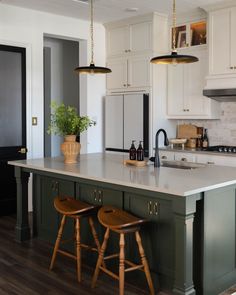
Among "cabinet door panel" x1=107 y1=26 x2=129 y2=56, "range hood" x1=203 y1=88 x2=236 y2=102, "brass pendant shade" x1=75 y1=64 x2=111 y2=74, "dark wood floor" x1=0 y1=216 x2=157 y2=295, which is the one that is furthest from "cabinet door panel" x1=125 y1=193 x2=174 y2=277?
"cabinet door panel" x1=107 y1=26 x2=129 y2=56

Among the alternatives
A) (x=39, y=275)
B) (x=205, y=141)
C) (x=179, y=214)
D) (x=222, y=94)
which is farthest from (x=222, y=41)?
(x=39, y=275)

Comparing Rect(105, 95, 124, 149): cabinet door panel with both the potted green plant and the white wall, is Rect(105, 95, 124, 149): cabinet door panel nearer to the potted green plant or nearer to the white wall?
the white wall

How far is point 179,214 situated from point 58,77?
5226mm

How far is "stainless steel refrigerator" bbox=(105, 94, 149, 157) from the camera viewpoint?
573cm

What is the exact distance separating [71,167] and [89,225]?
56 centimetres

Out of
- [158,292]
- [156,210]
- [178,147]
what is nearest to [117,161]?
[156,210]

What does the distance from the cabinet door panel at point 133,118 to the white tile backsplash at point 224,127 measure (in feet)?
3.11

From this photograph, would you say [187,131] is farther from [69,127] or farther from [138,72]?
[69,127]

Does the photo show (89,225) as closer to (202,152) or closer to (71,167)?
(71,167)

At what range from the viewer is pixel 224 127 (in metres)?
5.65

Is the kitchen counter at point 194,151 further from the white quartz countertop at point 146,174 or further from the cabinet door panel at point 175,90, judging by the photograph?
the white quartz countertop at point 146,174

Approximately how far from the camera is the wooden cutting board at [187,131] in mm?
5946

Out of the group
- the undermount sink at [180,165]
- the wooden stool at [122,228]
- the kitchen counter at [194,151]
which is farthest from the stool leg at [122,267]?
the kitchen counter at [194,151]

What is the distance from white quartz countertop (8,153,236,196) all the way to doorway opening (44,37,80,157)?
3172 mm
